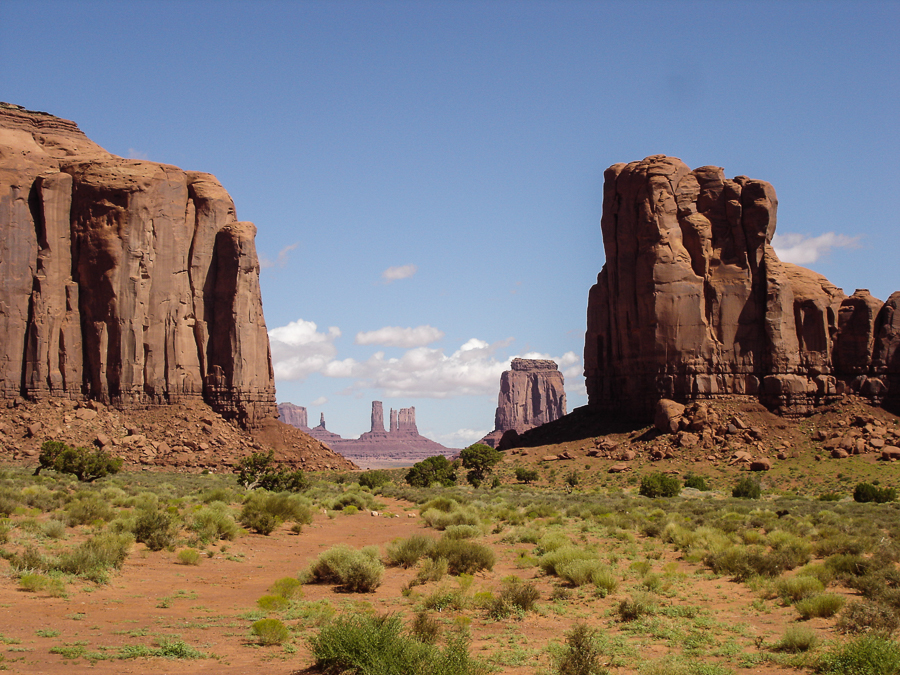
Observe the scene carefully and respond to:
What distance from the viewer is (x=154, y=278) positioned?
221 ft

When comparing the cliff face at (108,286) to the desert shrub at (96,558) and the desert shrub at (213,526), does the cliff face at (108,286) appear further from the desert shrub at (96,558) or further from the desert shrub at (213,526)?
the desert shrub at (96,558)

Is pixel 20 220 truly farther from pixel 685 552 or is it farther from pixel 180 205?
pixel 685 552

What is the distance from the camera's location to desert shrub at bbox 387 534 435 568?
19.4 meters

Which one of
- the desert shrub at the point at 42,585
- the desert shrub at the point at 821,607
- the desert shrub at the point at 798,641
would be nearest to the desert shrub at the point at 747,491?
the desert shrub at the point at 821,607

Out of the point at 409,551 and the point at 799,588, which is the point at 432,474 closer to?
the point at 409,551

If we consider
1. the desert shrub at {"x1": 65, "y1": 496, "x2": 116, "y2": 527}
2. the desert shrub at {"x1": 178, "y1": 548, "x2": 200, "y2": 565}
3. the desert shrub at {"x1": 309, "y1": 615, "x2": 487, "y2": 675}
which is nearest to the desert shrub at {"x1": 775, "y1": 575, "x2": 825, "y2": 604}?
the desert shrub at {"x1": 309, "y1": 615, "x2": 487, "y2": 675}

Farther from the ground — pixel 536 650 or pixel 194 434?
pixel 194 434

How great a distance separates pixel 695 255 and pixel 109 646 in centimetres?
5726

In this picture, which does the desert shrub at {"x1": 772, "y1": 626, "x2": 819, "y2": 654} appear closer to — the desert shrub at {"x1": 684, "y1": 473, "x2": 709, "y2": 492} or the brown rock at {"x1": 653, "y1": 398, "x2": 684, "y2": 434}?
the desert shrub at {"x1": 684, "y1": 473, "x2": 709, "y2": 492}

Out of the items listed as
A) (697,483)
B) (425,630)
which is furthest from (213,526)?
(697,483)

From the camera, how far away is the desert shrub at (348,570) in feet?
54.4

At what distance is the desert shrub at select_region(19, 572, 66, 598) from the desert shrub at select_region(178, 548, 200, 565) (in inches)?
159

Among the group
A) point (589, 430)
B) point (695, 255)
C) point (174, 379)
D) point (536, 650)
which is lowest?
point (536, 650)

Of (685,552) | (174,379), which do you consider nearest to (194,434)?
(174,379)
